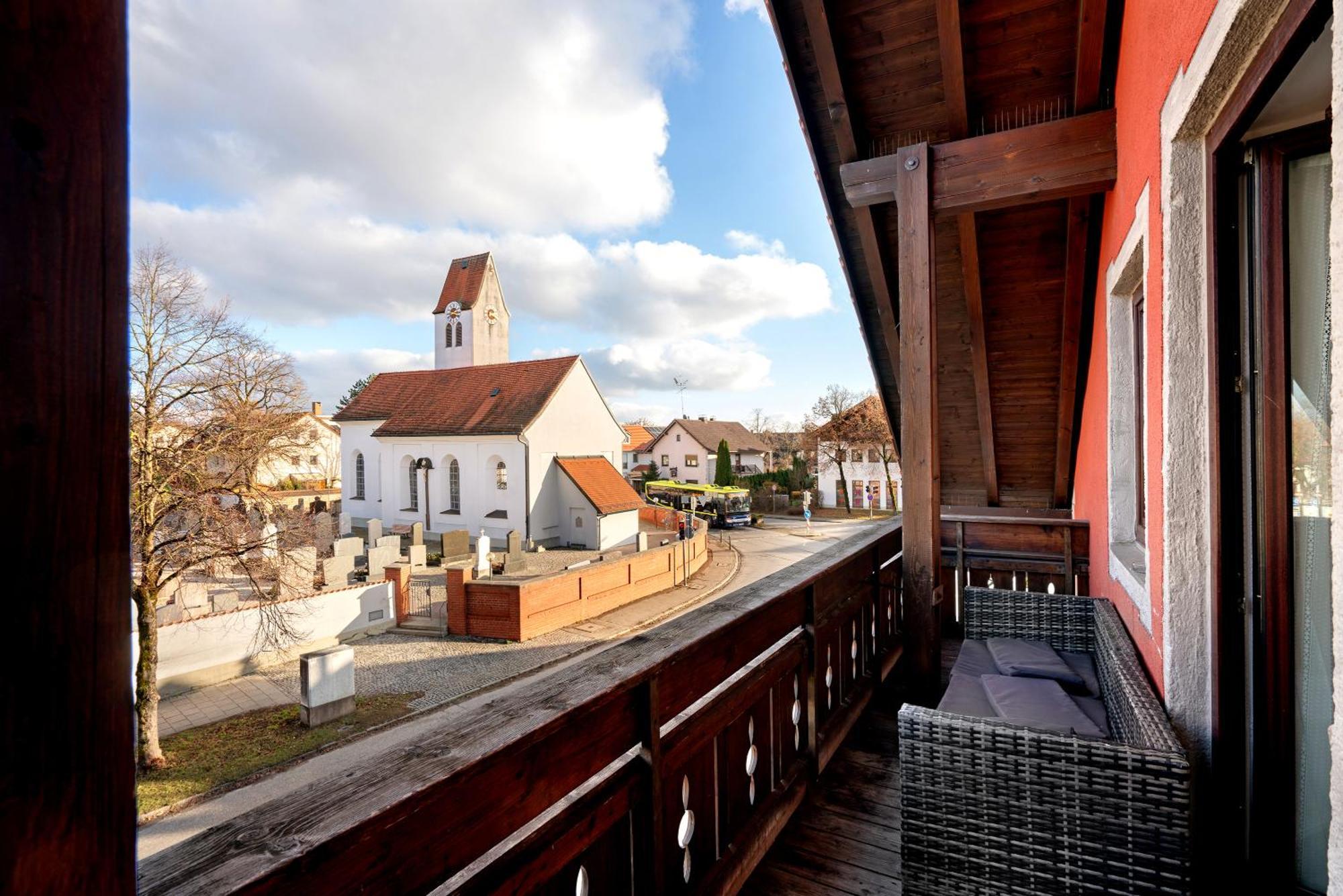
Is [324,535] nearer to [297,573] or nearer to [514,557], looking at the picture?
[514,557]

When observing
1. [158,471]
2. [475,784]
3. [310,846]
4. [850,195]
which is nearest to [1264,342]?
[475,784]

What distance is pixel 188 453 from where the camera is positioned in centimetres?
893

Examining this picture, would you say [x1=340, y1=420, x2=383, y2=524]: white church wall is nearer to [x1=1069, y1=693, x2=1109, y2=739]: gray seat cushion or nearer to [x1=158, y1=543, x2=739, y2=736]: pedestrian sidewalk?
[x1=158, y1=543, x2=739, y2=736]: pedestrian sidewalk

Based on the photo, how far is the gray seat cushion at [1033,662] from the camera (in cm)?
277

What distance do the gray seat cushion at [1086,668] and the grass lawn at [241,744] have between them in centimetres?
793

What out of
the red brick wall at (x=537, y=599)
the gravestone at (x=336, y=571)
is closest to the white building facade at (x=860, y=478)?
the red brick wall at (x=537, y=599)

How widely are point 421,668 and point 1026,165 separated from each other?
33.7ft

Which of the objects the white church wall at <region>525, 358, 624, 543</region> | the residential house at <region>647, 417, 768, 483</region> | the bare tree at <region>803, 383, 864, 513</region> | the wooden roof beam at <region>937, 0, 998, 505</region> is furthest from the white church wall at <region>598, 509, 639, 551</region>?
the residential house at <region>647, 417, 768, 483</region>

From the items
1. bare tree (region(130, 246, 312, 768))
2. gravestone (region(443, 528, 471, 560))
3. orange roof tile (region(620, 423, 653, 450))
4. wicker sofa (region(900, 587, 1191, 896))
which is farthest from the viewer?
orange roof tile (region(620, 423, 653, 450))

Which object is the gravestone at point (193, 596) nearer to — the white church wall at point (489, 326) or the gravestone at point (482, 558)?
the gravestone at point (482, 558)

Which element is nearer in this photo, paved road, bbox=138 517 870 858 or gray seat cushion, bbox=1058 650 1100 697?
gray seat cushion, bbox=1058 650 1100 697

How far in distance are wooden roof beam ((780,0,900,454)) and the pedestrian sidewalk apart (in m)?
7.52

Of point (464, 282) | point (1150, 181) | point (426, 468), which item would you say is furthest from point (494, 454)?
point (1150, 181)

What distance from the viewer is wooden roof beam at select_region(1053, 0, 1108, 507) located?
10.9 feet
